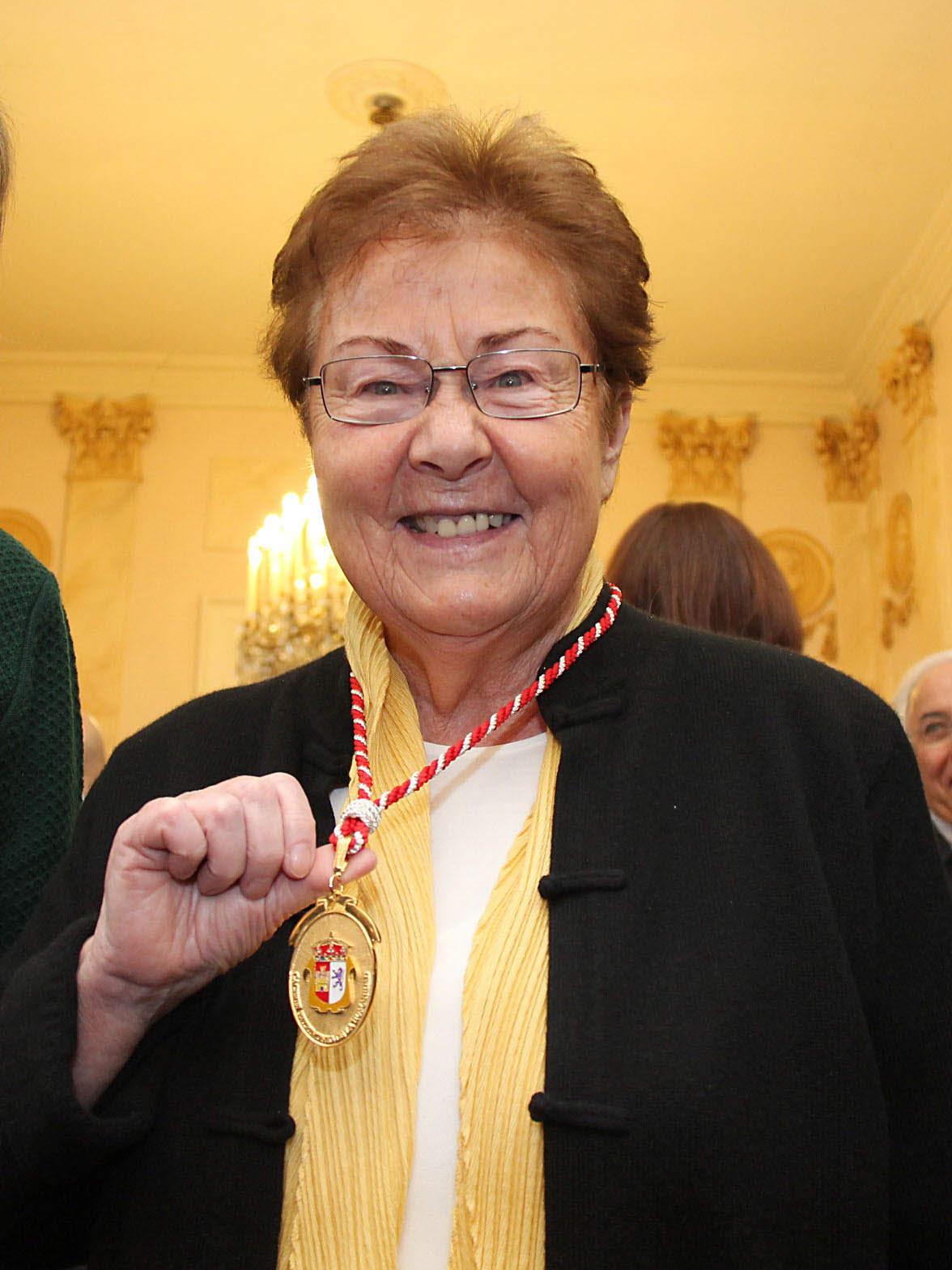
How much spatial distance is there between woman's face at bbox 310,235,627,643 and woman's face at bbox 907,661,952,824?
2.07 metres

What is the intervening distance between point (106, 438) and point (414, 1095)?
32.2 ft

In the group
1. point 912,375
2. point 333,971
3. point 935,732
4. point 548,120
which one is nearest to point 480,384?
point 333,971

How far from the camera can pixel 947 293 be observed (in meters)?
8.34

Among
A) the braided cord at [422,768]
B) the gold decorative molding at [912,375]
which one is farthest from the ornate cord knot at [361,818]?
the gold decorative molding at [912,375]

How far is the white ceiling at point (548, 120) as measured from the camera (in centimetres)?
659

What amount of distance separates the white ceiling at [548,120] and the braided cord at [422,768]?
5719 mm

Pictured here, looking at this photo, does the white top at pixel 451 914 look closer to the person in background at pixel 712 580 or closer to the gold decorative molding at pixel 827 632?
the person in background at pixel 712 580

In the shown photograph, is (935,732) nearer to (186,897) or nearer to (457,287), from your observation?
(457,287)

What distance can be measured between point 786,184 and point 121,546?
591 centimetres

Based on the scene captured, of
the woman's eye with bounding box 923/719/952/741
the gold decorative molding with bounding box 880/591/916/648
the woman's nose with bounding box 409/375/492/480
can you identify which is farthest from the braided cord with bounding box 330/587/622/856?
the gold decorative molding with bounding box 880/591/916/648

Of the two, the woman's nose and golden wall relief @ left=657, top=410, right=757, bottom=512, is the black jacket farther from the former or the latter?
golden wall relief @ left=657, top=410, right=757, bottom=512

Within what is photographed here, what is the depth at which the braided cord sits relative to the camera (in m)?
1.47

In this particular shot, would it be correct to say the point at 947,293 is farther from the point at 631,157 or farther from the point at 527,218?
the point at 527,218

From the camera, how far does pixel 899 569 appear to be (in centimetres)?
938
